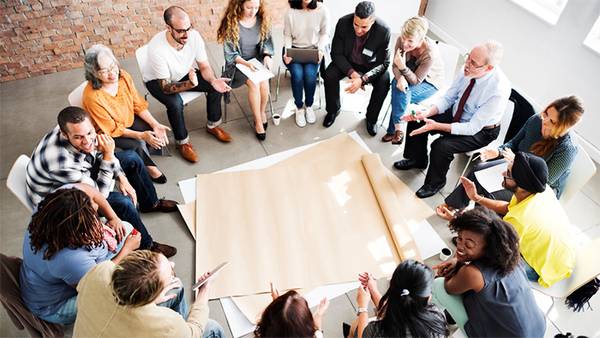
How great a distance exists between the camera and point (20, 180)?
8.22ft

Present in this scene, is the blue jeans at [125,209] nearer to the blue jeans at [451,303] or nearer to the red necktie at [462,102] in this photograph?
the blue jeans at [451,303]

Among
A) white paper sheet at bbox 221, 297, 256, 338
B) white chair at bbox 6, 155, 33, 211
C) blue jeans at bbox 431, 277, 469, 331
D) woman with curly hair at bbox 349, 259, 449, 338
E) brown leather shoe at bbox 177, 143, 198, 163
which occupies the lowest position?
white paper sheet at bbox 221, 297, 256, 338

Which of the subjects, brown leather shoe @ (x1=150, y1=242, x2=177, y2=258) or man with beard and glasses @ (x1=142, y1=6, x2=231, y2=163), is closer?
brown leather shoe @ (x1=150, y1=242, x2=177, y2=258)

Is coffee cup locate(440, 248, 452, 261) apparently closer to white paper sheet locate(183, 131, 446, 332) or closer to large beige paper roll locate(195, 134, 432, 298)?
white paper sheet locate(183, 131, 446, 332)

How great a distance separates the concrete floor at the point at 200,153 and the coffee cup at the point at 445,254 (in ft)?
0.27

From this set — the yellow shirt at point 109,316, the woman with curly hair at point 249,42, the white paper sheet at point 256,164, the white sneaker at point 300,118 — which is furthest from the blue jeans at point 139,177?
the white sneaker at point 300,118

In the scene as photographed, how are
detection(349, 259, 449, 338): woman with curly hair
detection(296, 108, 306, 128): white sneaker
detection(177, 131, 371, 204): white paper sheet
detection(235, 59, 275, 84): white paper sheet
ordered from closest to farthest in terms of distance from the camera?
detection(349, 259, 449, 338): woman with curly hair, detection(177, 131, 371, 204): white paper sheet, detection(235, 59, 275, 84): white paper sheet, detection(296, 108, 306, 128): white sneaker

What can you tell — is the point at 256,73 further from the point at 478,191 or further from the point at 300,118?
the point at 478,191

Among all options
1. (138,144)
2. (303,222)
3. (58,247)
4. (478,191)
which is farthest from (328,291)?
(138,144)

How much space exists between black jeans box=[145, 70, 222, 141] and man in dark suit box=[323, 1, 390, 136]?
1097 millimetres

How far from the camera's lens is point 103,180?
2.71 meters

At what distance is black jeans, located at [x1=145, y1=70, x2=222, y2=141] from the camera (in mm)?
3566

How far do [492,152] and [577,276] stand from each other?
1.04 m

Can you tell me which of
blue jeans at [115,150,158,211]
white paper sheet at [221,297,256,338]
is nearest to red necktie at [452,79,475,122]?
white paper sheet at [221,297,256,338]
